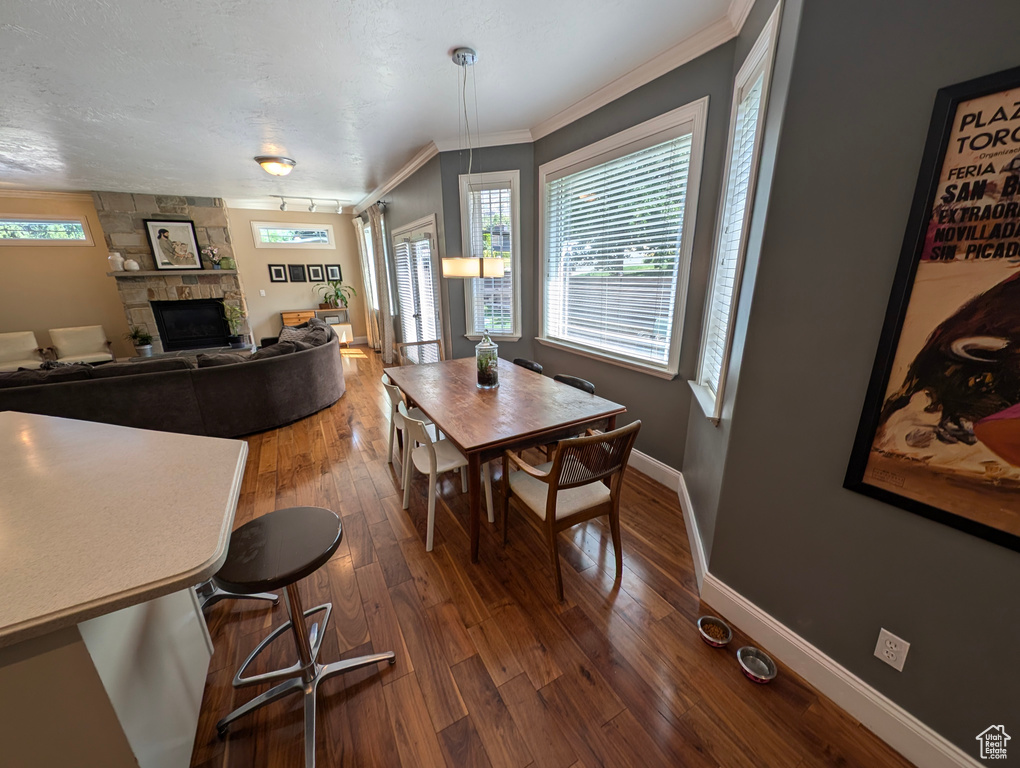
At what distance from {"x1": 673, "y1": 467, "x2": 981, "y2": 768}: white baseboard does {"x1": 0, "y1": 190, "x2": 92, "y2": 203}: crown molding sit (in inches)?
356

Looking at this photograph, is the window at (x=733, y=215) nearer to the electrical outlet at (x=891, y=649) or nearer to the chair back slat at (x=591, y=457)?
the chair back slat at (x=591, y=457)

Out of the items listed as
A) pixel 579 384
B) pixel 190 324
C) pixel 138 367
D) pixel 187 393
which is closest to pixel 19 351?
pixel 190 324

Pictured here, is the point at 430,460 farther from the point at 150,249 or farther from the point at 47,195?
the point at 47,195

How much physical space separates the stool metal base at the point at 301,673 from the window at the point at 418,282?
11.3 ft

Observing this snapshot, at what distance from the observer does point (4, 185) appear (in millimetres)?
4852

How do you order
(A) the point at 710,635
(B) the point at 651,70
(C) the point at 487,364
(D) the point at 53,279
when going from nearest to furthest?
(A) the point at 710,635, (B) the point at 651,70, (C) the point at 487,364, (D) the point at 53,279

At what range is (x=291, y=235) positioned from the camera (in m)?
7.01

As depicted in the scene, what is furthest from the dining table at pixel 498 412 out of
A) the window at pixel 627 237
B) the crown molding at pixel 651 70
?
the crown molding at pixel 651 70

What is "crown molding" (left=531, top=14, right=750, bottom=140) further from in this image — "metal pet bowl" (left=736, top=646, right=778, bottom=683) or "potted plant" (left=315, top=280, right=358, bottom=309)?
"potted plant" (left=315, top=280, right=358, bottom=309)

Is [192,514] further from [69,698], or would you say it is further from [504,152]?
[504,152]

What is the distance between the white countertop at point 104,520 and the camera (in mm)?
654

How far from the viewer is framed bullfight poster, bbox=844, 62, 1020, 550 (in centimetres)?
83

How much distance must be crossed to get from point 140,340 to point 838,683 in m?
8.72

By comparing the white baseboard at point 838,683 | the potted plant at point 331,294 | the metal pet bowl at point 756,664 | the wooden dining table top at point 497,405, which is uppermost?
the potted plant at point 331,294
